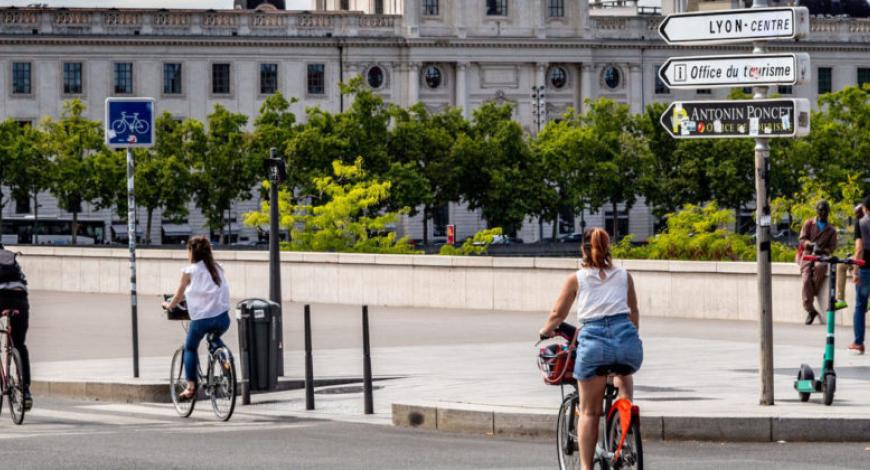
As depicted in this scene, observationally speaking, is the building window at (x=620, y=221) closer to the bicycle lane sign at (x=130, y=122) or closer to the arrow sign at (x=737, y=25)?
the bicycle lane sign at (x=130, y=122)

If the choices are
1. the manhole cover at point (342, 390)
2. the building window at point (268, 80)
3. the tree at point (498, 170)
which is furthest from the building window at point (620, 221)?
the manhole cover at point (342, 390)

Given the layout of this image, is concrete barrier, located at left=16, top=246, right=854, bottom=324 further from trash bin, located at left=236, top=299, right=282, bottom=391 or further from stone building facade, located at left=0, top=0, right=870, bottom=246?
stone building facade, located at left=0, top=0, right=870, bottom=246

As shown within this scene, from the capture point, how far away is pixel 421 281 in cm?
3512

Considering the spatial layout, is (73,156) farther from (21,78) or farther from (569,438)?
(569,438)

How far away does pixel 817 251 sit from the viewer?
26.8 metres

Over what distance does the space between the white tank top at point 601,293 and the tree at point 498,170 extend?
87549mm

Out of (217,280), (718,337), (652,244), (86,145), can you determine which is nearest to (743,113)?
(217,280)

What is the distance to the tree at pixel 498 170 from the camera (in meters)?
99.9

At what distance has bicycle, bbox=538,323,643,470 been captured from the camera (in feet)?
36.8

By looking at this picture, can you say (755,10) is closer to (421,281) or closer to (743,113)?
(743,113)

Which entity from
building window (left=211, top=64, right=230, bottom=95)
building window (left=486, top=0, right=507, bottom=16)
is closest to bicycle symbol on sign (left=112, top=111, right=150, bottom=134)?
building window (left=211, top=64, right=230, bottom=95)

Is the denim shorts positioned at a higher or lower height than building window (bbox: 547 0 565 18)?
lower

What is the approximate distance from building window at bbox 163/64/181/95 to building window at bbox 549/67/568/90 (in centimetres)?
2399

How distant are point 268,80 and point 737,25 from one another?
3858 inches
